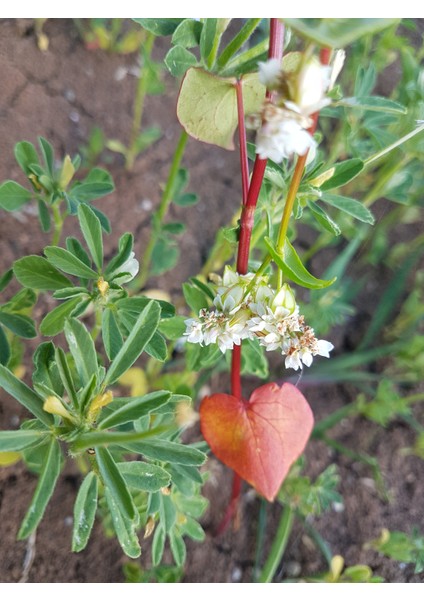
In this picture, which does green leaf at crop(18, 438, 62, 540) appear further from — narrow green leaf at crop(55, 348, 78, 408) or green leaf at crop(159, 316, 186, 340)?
green leaf at crop(159, 316, 186, 340)

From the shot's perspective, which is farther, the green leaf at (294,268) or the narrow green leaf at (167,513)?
the narrow green leaf at (167,513)

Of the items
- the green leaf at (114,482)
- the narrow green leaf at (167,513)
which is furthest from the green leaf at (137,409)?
the narrow green leaf at (167,513)

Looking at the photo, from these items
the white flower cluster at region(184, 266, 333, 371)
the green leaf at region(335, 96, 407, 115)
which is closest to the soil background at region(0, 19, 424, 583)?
the white flower cluster at region(184, 266, 333, 371)

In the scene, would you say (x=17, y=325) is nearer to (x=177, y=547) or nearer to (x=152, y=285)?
(x=177, y=547)

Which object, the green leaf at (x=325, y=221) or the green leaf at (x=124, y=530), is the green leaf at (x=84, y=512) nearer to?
the green leaf at (x=124, y=530)

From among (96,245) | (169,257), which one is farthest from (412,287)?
(96,245)
